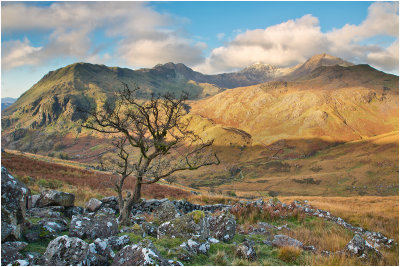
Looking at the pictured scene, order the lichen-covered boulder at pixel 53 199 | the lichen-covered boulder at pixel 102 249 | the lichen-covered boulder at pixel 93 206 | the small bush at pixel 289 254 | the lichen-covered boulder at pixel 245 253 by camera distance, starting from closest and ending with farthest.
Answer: the lichen-covered boulder at pixel 102 249 < the lichen-covered boulder at pixel 245 253 < the small bush at pixel 289 254 < the lichen-covered boulder at pixel 53 199 < the lichen-covered boulder at pixel 93 206

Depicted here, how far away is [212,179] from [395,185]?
10494 centimetres

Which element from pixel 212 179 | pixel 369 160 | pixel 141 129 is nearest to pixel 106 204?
pixel 141 129

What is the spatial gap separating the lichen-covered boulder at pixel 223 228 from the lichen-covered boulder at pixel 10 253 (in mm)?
6757

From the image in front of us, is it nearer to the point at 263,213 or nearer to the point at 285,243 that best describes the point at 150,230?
the point at 285,243

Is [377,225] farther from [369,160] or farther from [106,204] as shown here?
[369,160]

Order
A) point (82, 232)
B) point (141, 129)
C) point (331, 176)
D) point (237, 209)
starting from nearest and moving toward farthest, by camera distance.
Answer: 1. point (82, 232)
2. point (141, 129)
3. point (237, 209)
4. point (331, 176)

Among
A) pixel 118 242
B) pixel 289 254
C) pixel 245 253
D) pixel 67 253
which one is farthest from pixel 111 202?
pixel 289 254

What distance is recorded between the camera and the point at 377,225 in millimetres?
17000

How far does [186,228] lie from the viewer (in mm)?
8656

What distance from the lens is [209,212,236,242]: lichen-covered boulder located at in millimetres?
9984

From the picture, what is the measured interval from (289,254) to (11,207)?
9074mm

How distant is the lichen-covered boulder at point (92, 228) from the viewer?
7.76 meters

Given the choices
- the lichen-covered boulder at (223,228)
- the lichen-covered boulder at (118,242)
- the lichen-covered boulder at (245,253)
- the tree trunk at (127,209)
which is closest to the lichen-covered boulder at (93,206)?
the tree trunk at (127,209)

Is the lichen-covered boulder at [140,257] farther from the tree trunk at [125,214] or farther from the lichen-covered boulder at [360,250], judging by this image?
the lichen-covered boulder at [360,250]
